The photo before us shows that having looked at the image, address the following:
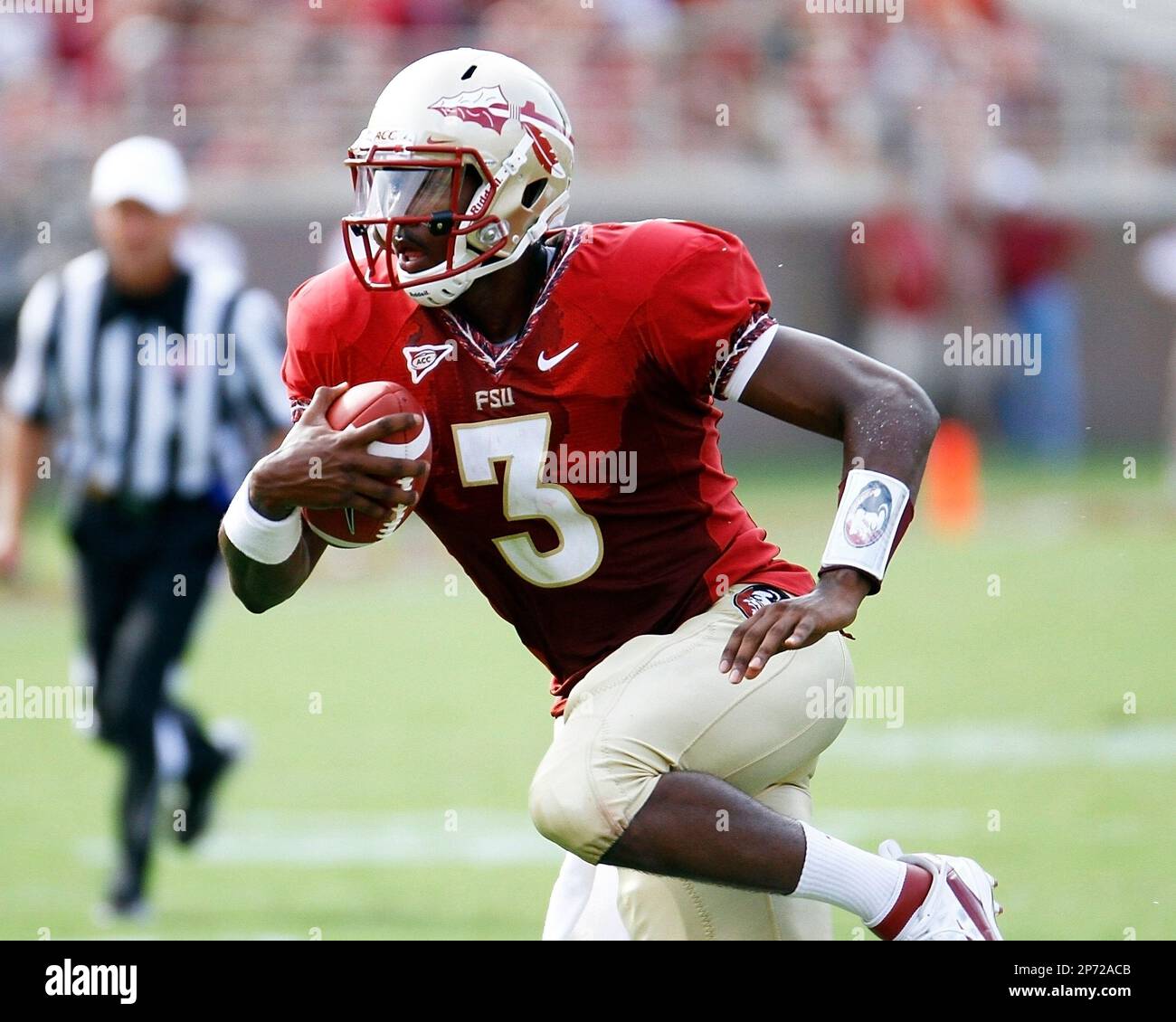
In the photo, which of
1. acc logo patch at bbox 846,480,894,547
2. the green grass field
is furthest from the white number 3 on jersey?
the green grass field

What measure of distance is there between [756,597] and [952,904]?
2.07 ft

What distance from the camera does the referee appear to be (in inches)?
207

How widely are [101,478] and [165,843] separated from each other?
4.01 ft

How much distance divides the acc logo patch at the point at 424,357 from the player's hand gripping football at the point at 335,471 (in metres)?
0.23

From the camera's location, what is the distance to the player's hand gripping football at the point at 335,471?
315 centimetres

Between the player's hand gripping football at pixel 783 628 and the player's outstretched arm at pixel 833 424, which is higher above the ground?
the player's outstretched arm at pixel 833 424

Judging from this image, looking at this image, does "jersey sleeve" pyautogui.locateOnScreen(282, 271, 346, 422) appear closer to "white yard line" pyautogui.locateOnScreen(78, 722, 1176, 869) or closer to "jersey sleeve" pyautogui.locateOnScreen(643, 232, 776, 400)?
"jersey sleeve" pyautogui.locateOnScreen(643, 232, 776, 400)

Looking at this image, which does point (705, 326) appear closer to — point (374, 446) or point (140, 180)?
point (374, 446)

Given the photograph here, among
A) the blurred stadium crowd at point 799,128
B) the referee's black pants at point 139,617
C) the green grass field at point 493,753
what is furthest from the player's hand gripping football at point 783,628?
the blurred stadium crowd at point 799,128

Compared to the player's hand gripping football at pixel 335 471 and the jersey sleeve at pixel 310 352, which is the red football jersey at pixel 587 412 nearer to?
the jersey sleeve at pixel 310 352

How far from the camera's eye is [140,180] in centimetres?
556

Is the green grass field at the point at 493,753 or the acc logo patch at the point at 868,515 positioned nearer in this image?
the acc logo patch at the point at 868,515

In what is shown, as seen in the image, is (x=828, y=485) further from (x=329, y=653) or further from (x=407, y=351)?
(x=407, y=351)
